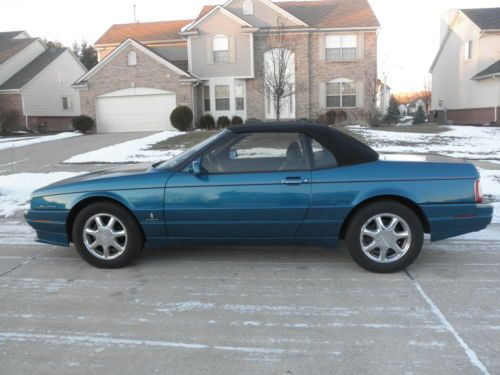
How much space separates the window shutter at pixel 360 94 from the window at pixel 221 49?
7.60m

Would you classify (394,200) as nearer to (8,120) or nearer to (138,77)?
(138,77)

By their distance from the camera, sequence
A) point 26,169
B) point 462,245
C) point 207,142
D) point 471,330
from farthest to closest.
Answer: point 26,169
point 462,245
point 207,142
point 471,330

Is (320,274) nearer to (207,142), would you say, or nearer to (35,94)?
(207,142)

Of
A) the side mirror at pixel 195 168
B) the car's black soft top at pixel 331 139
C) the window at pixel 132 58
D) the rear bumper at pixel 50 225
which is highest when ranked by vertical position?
the window at pixel 132 58

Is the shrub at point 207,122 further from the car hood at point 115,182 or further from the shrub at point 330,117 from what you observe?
the car hood at point 115,182

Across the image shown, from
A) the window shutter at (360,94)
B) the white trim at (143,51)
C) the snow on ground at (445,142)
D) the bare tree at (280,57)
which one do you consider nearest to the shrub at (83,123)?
the white trim at (143,51)

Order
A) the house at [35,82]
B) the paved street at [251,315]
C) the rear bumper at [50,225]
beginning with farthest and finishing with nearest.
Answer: the house at [35,82]
the rear bumper at [50,225]
the paved street at [251,315]

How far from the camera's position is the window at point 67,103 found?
117 ft

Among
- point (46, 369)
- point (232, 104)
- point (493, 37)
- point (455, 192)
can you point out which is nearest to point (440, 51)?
point (493, 37)

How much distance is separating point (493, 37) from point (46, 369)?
30.4 m

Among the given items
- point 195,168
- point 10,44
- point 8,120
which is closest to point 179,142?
point 195,168

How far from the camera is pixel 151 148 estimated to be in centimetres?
1747

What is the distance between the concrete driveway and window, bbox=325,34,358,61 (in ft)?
43.2

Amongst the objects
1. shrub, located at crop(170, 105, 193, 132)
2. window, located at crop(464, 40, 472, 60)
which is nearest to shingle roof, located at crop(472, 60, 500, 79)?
window, located at crop(464, 40, 472, 60)
